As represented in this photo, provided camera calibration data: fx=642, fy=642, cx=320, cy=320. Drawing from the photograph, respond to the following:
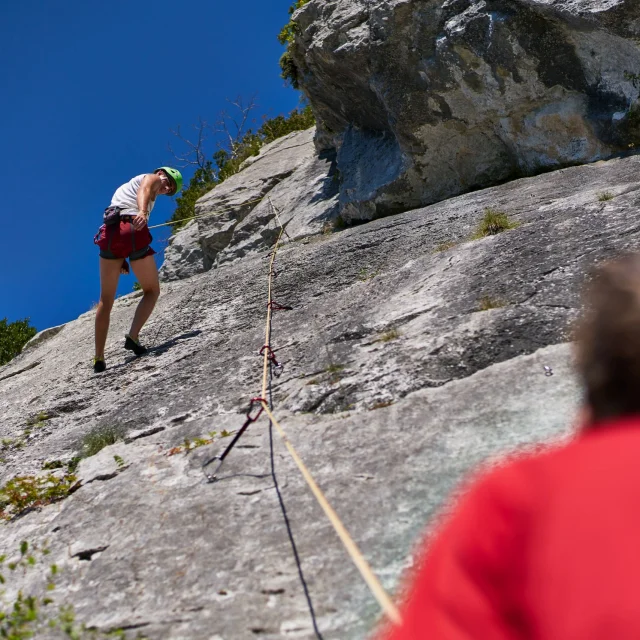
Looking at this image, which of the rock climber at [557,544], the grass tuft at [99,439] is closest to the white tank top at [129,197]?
the grass tuft at [99,439]

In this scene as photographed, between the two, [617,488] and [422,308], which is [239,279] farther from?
[617,488]

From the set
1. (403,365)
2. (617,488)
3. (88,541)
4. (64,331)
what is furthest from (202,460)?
(64,331)

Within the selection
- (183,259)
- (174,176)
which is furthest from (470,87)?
(183,259)

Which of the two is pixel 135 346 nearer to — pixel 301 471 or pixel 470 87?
pixel 301 471

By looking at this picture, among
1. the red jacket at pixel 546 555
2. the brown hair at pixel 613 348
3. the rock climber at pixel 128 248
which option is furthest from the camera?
the rock climber at pixel 128 248

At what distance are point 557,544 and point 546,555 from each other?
0.07 ft

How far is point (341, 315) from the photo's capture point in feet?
16.0

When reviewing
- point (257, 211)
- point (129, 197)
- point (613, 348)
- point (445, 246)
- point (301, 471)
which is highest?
point (257, 211)

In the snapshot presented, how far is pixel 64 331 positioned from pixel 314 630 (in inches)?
320

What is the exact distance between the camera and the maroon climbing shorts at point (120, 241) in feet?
20.5

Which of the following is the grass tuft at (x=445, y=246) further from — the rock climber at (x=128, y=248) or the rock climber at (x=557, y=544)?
the rock climber at (x=557, y=544)

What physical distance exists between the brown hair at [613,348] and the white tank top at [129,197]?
19.0ft

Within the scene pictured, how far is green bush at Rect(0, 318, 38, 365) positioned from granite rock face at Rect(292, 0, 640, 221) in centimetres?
1223

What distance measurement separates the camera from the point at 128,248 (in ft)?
20.7
